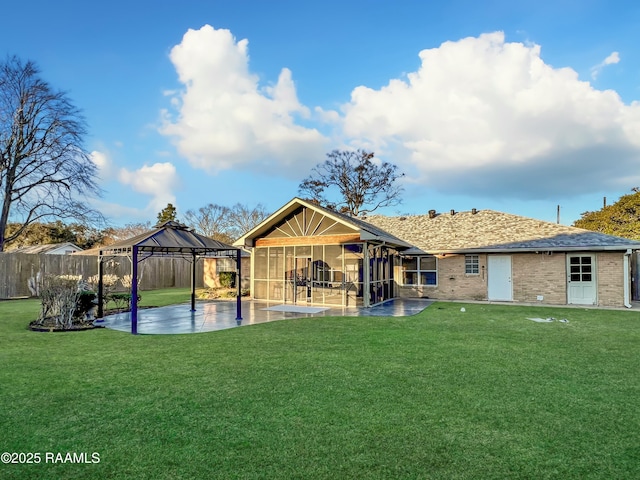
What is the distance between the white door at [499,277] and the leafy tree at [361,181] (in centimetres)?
1858

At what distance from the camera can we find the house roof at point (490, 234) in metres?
14.6

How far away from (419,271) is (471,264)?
2.37 metres

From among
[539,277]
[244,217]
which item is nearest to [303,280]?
[539,277]

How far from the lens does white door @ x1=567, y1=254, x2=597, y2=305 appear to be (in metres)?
14.5

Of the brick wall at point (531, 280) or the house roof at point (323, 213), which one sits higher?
the house roof at point (323, 213)

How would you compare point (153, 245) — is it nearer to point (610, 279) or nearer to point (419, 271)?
point (419, 271)

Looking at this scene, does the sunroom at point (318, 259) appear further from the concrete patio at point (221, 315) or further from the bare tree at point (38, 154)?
the bare tree at point (38, 154)

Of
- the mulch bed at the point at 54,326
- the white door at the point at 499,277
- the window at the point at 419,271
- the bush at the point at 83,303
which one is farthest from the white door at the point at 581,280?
the bush at the point at 83,303

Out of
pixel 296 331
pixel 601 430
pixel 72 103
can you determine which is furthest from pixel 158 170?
pixel 601 430

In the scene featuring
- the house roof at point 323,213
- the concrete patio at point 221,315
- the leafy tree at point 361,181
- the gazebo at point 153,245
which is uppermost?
the leafy tree at point 361,181

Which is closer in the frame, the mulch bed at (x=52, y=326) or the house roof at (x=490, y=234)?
the mulch bed at (x=52, y=326)

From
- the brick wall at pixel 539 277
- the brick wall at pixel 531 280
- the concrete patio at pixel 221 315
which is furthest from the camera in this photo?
the brick wall at pixel 539 277

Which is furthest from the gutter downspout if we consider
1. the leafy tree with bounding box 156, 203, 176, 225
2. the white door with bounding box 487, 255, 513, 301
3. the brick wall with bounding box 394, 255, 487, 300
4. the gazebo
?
the leafy tree with bounding box 156, 203, 176, 225

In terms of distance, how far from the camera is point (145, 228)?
1649 inches
